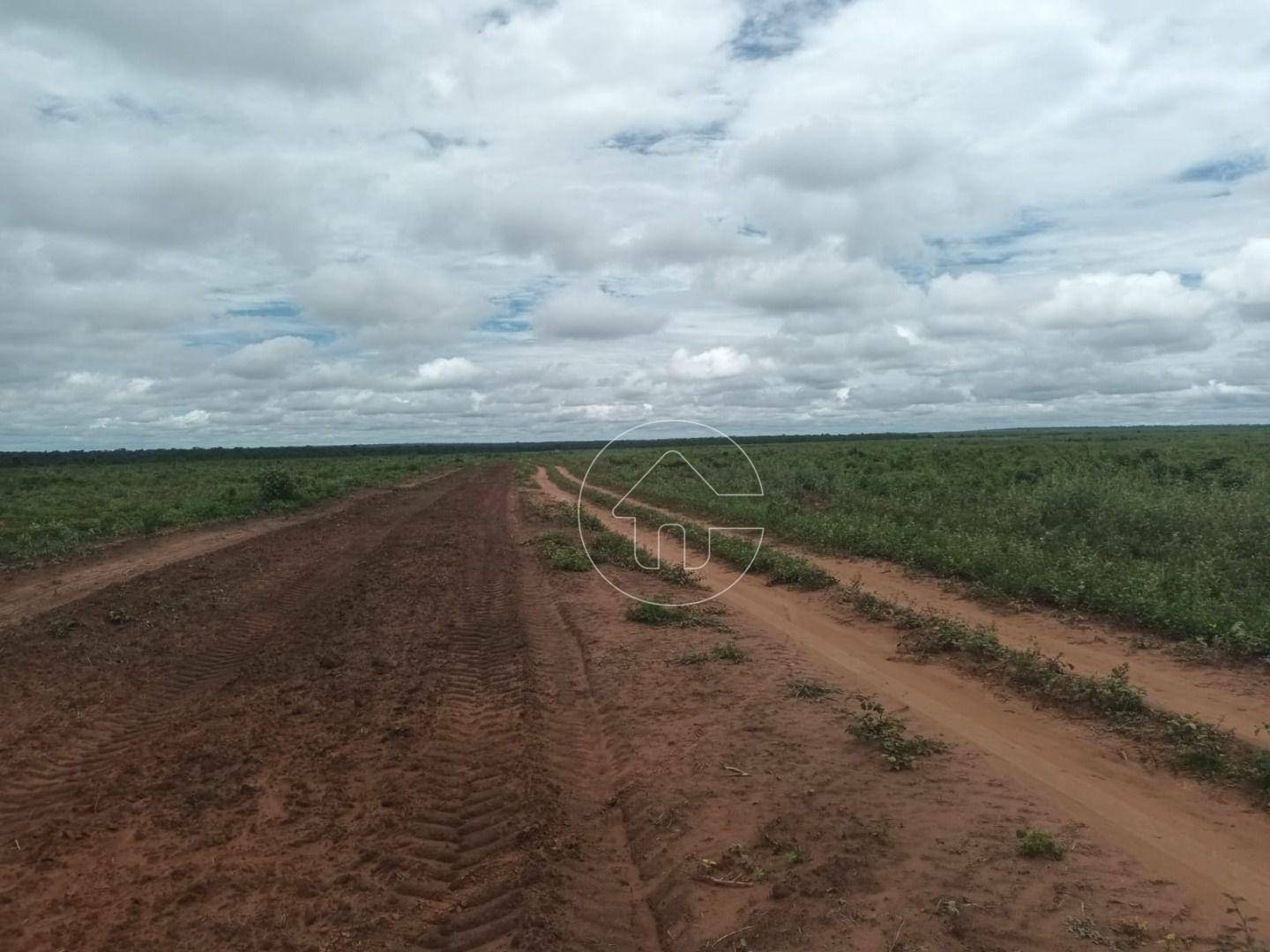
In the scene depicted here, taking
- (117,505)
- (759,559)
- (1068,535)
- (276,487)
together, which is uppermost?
(276,487)

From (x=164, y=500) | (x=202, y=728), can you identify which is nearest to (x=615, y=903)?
(x=202, y=728)

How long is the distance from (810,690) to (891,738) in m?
1.35

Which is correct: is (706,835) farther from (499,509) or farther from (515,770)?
(499,509)

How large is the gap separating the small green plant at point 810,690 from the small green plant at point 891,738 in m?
0.64

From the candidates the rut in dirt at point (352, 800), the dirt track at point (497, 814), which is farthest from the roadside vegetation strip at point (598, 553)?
the dirt track at point (497, 814)

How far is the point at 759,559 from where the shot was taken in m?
13.9

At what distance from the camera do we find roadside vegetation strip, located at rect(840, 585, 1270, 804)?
5.35 metres

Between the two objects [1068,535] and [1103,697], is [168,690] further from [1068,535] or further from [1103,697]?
[1068,535]

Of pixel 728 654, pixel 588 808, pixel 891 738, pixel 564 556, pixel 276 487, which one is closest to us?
pixel 588 808

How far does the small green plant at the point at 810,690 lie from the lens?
705 cm

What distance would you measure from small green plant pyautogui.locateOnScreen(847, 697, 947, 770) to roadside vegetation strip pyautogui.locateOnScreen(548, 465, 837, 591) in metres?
5.72

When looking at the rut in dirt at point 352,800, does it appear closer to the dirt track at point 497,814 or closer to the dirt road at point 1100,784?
the dirt track at point 497,814

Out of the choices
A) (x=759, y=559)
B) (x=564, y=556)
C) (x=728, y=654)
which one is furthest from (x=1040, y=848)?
(x=564, y=556)

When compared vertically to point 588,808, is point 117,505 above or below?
above
